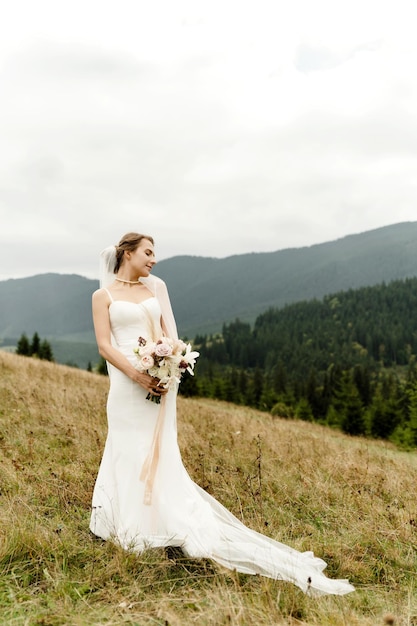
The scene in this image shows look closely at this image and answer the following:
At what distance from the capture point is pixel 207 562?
15.9 ft

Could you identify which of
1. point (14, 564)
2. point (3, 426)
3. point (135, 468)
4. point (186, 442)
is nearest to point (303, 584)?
point (135, 468)

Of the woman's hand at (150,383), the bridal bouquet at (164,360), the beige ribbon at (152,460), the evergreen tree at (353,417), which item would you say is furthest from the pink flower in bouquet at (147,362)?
the evergreen tree at (353,417)

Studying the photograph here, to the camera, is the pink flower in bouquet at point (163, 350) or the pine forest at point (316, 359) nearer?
the pink flower in bouquet at point (163, 350)

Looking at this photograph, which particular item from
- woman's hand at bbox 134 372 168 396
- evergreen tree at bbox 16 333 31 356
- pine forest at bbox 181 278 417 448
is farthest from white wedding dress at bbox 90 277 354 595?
pine forest at bbox 181 278 417 448

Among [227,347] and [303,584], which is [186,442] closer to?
[303,584]

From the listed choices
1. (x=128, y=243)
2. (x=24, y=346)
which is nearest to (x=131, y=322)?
(x=128, y=243)

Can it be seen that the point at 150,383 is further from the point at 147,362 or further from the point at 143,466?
the point at 143,466

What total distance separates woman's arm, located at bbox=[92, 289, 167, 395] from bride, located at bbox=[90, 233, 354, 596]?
0.01m

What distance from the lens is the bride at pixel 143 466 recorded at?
192 inches

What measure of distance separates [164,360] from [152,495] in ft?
4.80

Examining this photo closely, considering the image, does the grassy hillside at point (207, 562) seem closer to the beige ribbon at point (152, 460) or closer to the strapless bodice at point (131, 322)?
the beige ribbon at point (152, 460)

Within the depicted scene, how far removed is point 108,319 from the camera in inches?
215

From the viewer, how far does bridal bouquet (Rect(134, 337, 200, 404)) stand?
4.90 metres

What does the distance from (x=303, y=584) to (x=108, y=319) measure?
10.7 feet
